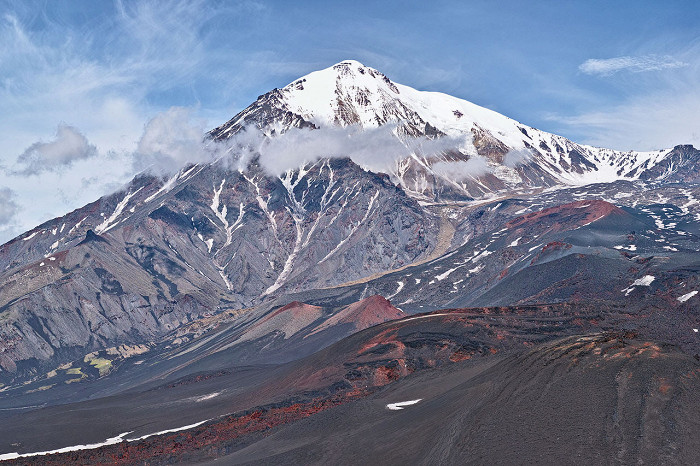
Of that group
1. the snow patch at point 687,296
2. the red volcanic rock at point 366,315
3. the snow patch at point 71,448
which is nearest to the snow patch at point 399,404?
the snow patch at point 71,448

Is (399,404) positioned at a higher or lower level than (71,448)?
lower

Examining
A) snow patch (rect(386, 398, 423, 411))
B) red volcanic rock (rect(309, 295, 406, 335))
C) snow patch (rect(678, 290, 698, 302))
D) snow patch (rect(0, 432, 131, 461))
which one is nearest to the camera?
snow patch (rect(386, 398, 423, 411))

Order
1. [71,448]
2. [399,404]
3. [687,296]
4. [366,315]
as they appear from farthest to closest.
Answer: [366,315] → [687,296] → [71,448] → [399,404]

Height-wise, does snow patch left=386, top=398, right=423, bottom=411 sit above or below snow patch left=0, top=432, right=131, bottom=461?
below

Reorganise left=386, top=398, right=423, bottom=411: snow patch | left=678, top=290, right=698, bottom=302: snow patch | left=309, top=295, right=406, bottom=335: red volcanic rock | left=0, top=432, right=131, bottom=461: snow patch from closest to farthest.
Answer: left=386, top=398, right=423, bottom=411: snow patch → left=0, top=432, right=131, bottom=461: snow patch → left=678, top=290, right=698, bottom=302: snow patch → left=309, top=295, right=406, bottom=335: red volcanic rock

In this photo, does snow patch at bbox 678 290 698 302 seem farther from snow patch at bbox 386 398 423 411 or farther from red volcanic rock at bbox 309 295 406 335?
red volcanic rock at bbox 309 295 406 335

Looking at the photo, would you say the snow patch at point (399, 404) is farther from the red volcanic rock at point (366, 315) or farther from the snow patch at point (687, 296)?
the red volcanic rock at point (366, 315)

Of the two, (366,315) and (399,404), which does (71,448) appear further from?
(366,315)

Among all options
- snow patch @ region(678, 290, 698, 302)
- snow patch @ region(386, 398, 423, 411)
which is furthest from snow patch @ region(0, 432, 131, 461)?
snow patch @ region(678, 290, 698, 302)

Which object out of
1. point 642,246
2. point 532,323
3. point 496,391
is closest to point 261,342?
point 532,323

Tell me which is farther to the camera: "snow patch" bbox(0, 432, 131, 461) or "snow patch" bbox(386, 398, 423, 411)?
"snow patch" bbox(0, 432, 131, 461)

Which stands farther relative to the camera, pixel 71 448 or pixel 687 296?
pixel 687 296

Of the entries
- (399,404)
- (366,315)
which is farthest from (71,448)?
(366,315)
